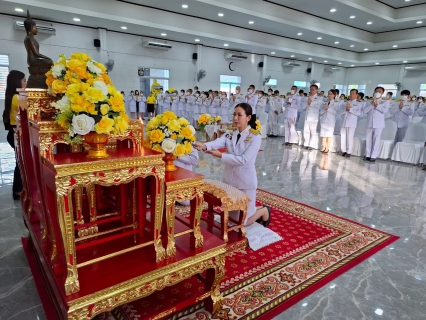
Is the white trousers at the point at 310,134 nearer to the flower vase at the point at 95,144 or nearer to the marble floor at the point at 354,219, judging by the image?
the marble floor at the point at 354,219

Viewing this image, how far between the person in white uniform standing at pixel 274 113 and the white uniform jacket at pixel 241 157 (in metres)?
7.90

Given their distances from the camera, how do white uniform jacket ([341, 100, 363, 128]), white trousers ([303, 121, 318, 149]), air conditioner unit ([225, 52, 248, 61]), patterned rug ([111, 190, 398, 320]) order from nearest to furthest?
patterned rug ([111, 190, 398, 320])
white uniform jacket ([341, 100, 363, 128])
white trousers ([303, 121, 318, 149])
air conditioner unit ([225, 52, 248, 61])

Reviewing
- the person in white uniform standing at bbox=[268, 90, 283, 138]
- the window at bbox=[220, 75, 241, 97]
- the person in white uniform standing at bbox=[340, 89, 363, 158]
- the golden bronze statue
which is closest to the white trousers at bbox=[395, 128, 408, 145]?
the person in white uniform standing at bbox=[340, 89, 363, 158]

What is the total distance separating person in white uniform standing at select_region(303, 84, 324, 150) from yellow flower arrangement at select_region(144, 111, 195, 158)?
670 centimetres

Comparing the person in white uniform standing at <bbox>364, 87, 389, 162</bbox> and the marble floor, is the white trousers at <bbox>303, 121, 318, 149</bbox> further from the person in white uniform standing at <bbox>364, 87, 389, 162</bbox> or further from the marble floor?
the marble floor

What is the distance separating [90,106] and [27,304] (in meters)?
1.39

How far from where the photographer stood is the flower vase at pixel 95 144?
1396 mm

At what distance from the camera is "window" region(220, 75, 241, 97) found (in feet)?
53.6

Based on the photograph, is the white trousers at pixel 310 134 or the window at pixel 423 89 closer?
the white trousers at pixel 310 134

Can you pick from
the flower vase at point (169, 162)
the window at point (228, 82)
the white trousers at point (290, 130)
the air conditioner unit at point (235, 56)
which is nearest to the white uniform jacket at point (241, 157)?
the flower vase at point (169, 162)

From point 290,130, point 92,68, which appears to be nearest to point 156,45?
point 290,130

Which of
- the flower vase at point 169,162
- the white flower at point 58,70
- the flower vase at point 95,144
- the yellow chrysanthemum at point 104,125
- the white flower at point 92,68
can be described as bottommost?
the flower vase at point 169,162

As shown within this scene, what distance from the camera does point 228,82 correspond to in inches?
654

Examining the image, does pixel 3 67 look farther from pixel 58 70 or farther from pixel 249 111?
pixel 58 70
